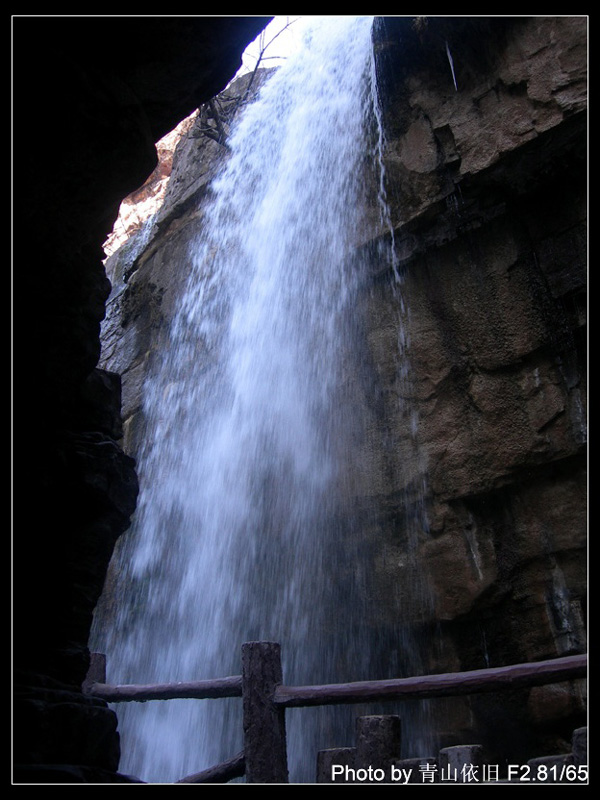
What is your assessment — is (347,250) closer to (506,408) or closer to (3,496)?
(506,408)

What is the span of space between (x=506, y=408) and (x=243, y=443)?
3643 mm

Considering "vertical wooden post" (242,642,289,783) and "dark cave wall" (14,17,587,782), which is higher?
"dark cave wall" (14,17,587,782)

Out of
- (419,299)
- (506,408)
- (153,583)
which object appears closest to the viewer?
(506,408)

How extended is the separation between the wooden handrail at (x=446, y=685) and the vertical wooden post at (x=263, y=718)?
3.4 inches

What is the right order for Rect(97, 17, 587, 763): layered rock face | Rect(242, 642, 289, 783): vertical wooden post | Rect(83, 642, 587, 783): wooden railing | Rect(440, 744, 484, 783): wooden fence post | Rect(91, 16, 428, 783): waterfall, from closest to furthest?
Rect(440, 744, 484, 783): wooden fence post → Rect(83, 642, 587, 783): wooden railing → Rect(242, 642, 289, 783): vertical wooden post → Rect(97, 17, 587, 763): layered rock face → Rect(91, 16, 428, 783): waterfall

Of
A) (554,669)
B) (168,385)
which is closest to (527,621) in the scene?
(554,669)

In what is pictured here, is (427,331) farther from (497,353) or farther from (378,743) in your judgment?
(378,743)

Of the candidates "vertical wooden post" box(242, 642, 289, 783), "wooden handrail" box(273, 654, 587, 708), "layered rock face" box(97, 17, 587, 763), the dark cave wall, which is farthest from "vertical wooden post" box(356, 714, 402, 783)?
"layered rock face" box(97, 17, 587, 763)

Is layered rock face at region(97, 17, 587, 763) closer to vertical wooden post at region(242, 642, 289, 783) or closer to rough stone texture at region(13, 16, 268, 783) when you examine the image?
vertical wooden post at region(242, 642, 289, 783)

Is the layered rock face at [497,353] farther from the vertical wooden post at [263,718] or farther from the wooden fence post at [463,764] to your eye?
the vertical wooden post at [263,718]

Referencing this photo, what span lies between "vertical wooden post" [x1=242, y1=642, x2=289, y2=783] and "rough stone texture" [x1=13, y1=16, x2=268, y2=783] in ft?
3.98

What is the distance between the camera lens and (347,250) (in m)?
8.68

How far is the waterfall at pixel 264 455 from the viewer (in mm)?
7582

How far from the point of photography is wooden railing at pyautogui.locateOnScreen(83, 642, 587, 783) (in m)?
3.75
